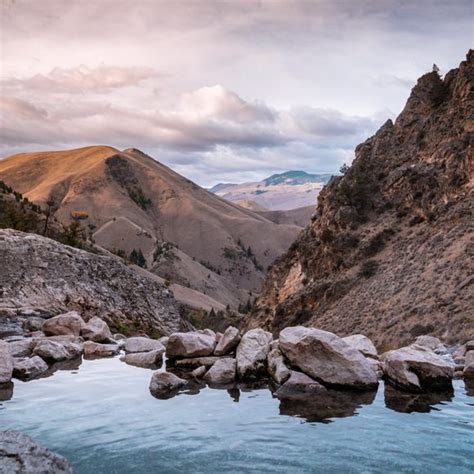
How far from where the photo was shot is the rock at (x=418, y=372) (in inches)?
619

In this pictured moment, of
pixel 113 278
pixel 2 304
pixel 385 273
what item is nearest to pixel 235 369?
pixel 2 304

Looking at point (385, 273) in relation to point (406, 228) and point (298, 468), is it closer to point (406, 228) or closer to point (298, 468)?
point (406, 228)

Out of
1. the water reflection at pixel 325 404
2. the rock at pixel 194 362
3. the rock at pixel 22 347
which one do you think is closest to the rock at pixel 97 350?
the rock at pixel 22 347

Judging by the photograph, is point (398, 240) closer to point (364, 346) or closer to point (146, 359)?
point (364, 346)

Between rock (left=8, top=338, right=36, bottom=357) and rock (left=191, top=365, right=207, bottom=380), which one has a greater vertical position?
rock (left=8, top=338, right=36, bottom=357)

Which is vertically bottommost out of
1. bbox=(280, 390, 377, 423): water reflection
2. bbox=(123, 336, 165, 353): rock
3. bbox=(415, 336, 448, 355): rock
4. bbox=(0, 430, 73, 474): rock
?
bbox=(415, 336, 448, 355): rock

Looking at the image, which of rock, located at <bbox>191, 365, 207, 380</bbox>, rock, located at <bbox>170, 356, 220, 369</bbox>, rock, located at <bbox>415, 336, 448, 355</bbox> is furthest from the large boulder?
rock, located at <bbox>415, 336, 448, 355</bbox>

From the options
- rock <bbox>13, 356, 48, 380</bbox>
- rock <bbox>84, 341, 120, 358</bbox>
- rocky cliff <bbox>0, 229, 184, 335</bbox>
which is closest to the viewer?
rock <bbox>13, 356, 48, 380</bbox>

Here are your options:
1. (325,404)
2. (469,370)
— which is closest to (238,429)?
(325,404)

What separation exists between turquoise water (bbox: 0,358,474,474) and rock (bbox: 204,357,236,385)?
1067 mm

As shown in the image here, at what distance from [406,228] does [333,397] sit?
48897 millimetres

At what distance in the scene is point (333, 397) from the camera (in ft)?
49.2

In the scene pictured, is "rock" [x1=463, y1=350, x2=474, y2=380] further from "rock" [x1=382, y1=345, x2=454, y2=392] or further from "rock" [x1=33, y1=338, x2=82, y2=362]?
"rock" [x1=33, y1=338, x2=82, y2=362]

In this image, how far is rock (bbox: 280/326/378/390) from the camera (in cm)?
1573
